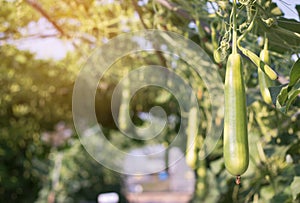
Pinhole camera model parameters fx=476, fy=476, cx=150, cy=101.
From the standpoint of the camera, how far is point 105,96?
8.59 ft

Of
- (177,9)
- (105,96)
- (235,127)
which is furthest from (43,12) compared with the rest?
(235,127)

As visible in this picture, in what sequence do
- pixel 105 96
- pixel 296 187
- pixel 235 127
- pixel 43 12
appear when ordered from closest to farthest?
1. pixel 235 127
2. pixel 296 187
3. pixel 43 12
4. pixel 105 96

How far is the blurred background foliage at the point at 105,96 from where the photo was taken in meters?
1.06

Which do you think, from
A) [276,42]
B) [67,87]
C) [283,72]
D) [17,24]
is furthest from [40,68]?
[276,42]

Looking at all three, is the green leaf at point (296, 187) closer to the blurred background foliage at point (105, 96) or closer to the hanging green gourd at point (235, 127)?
the blurred background foliage at point (105, 96)

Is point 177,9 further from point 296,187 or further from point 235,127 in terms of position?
point 235,127

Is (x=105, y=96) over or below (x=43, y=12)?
below

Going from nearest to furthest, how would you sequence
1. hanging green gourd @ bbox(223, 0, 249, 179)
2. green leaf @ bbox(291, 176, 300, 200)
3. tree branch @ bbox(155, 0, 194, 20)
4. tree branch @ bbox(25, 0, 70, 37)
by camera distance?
hanging green gourd @ bbox(223, 0, 249, 179), green leaf @ bbox(291, 176, 300, 200), tree branch @ bbox(155, 0, 194, 20), tree branch @ bbox(25, 0, 70, 37)

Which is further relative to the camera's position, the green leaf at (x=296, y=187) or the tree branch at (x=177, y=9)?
the tree branch at (x=177, y=9)

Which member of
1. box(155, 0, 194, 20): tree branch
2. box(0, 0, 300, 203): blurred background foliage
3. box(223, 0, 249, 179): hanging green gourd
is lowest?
box(0, 0, 300, 203): blurred background foliage

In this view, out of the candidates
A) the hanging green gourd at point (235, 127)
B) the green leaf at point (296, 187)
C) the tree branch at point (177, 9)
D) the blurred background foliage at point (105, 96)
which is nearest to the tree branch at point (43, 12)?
the blurred background foliage at point (105, 96)

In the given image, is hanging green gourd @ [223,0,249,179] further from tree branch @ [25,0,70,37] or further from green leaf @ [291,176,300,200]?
tree branch @ [25,0,70,37]

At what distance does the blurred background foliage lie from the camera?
1060mm

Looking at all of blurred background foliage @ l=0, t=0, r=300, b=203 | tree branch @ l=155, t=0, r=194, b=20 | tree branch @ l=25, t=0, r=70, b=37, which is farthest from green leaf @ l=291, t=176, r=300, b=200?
tree branch @ l=25, t=0, r=70, b=37
